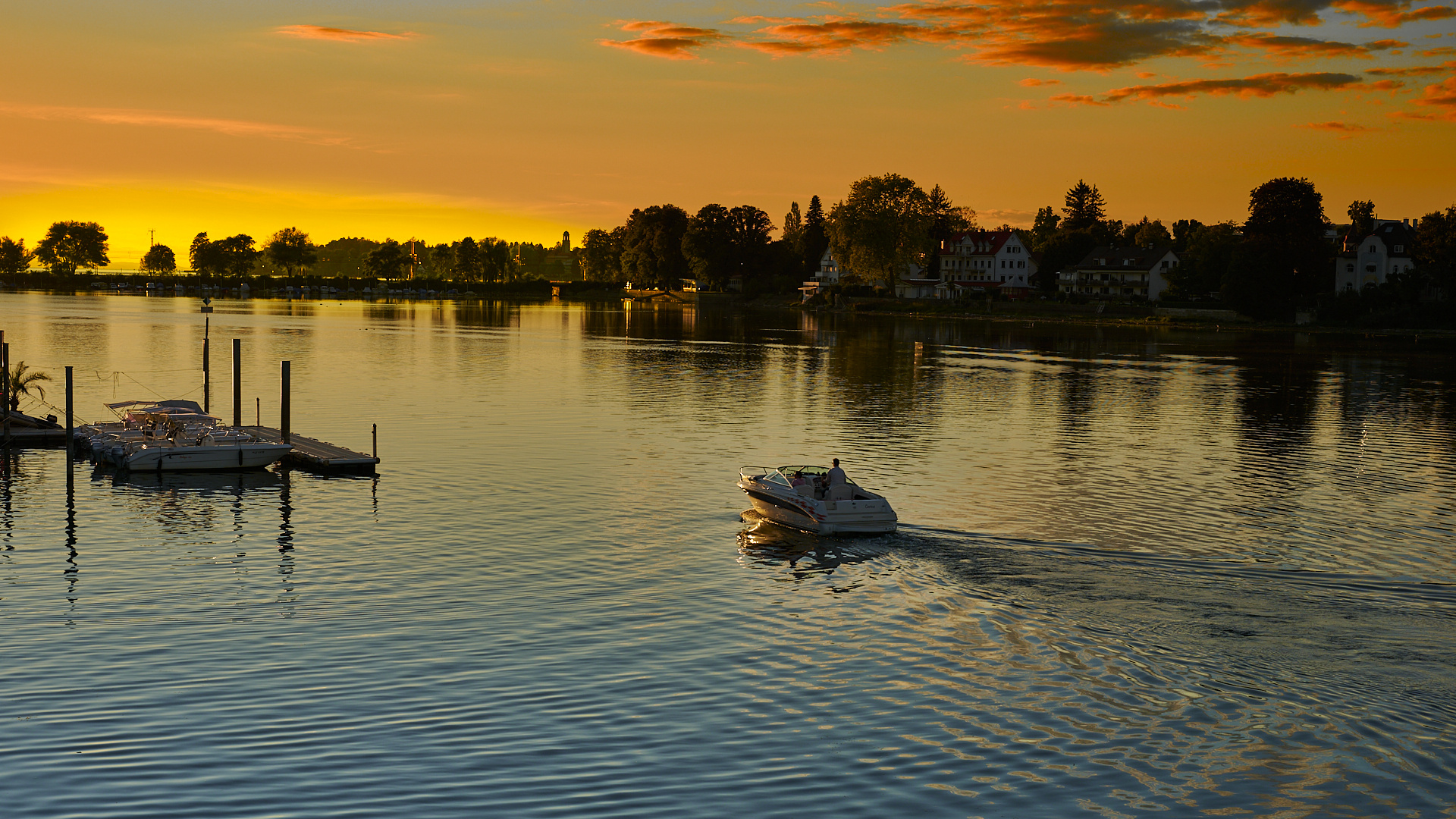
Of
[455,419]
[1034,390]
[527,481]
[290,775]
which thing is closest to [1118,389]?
[1034,390]


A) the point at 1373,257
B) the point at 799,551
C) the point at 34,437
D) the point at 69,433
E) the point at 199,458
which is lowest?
the point at 799,551

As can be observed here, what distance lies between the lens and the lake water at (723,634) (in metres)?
20.3

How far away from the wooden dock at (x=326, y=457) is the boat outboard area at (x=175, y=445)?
3.82 ft

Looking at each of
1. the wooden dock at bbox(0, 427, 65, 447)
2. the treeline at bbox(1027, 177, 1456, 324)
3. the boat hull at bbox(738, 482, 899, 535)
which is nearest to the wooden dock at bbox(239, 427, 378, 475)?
the wooden dock at bbox(0, 427, 65, 447)

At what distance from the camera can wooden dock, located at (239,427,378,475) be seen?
51875 millimetres

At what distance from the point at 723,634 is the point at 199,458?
32.3 metres

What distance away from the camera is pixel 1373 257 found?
194m

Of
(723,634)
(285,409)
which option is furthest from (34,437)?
(723,634)

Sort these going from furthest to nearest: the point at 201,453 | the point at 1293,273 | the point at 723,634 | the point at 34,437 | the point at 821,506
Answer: the point at 1293,273 < the point at 34,437 < the point at 201,453 < the point at 821,506 < the point at 723,634

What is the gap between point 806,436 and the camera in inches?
2596

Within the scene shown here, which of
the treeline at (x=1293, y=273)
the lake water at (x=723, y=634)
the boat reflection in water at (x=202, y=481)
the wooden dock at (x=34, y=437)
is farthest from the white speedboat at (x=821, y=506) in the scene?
the treeline at (x=1293, y=273)

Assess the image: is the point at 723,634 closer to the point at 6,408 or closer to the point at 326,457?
the point at 326,457

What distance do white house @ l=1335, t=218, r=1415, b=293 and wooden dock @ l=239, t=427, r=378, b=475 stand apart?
183066 mm

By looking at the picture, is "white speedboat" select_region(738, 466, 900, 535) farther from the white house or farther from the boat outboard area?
the white house
